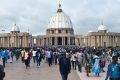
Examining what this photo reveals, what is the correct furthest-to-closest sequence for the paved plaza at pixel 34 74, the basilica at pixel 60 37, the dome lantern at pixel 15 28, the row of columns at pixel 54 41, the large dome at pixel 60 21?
the large dome at pixel 60 21
the dome lantern at pixel 15 28
the basilica at pixel 60 37
the row of columns at pixel 54 41
the paved plaza at pixel 34 74

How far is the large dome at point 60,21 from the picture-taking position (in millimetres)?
172750

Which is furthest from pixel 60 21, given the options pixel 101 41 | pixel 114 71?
pixel 114 71

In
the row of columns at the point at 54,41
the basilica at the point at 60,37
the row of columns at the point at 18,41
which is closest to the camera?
the row of columns at the point at 54,41

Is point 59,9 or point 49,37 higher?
point 59,9

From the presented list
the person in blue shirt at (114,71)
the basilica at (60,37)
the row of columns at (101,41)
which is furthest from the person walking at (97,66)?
the row of columns at (101,41)

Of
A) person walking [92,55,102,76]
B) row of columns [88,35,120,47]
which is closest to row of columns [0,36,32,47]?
row of columns [88,35,120,47]

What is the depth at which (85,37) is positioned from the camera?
554 ft

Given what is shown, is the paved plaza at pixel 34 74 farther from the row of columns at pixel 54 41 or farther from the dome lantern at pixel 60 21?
the dome lantern at pixel 60 21

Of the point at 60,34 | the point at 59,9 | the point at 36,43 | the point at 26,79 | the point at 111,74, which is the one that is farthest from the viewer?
the point at 59,9

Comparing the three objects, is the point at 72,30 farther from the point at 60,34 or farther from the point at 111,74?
the point at 111,74

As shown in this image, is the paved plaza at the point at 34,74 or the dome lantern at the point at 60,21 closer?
the paved plaza at the point at 34,74

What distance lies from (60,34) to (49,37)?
457 centimetres

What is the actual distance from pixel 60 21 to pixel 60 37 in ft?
64.1

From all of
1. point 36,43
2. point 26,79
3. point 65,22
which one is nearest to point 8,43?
point 36,43
